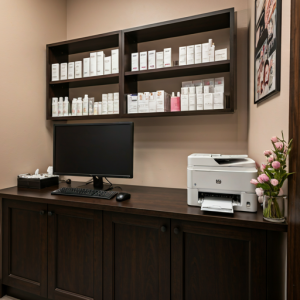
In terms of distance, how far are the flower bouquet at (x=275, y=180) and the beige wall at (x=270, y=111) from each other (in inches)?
3.5

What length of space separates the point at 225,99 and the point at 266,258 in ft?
3.97

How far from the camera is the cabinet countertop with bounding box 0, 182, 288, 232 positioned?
1249mm

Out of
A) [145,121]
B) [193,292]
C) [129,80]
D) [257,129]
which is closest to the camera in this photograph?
[193,292]

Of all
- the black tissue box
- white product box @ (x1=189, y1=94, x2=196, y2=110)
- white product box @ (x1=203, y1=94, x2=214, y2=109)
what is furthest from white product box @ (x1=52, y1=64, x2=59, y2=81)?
white product box @ (x1=203, y1=94, x2=214, y2=109)

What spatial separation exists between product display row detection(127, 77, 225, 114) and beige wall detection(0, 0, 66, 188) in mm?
1049

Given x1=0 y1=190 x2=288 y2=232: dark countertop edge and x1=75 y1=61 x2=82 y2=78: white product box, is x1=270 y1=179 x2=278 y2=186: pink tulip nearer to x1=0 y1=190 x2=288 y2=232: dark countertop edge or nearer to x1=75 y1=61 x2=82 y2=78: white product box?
x1=0 y1=190 x2=288 y2=232: dark countertop edge

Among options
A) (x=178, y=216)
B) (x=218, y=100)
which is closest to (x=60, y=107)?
(x=218, y=100)

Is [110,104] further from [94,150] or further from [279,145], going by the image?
[279,145]

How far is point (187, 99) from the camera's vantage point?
1902mm

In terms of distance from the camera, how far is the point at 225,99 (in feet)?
6.13

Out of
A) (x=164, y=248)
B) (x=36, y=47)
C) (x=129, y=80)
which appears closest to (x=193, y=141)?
(x=129, y=80)

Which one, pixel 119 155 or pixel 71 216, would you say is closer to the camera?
pixel 71 216

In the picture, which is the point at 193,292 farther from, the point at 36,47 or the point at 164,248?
the point at 36,47

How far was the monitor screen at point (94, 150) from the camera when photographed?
194 cm
